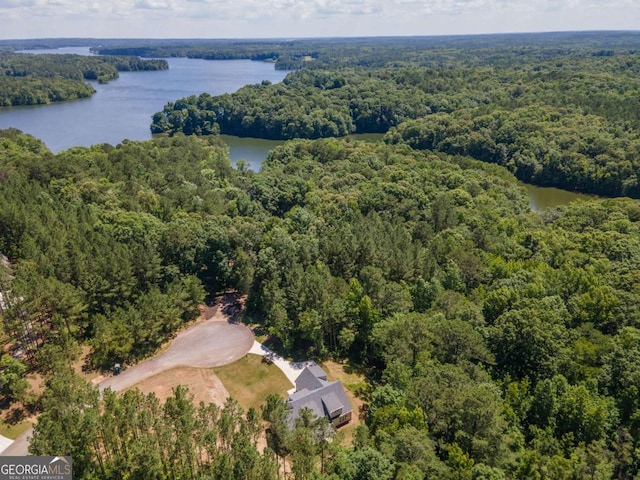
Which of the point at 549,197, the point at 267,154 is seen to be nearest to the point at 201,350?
Answer: the point at 549,197


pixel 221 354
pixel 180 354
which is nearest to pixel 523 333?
pixel 221 354

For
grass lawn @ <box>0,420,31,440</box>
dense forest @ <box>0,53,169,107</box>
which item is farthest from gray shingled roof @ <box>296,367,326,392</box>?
dense forest @ <box>0,53,169,107</box>

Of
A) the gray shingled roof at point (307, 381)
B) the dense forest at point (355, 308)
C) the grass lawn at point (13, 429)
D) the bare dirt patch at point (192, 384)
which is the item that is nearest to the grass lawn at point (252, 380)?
the bare dirt patch at point (192, 384)

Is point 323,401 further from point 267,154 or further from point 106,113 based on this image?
point 106,113

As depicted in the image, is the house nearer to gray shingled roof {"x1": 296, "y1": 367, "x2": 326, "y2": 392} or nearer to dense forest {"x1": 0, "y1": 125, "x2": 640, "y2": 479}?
gray shingled roof {"x1": 296, "y1": 367, "x2": 326, "y2": 392}

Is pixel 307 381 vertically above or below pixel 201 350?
above

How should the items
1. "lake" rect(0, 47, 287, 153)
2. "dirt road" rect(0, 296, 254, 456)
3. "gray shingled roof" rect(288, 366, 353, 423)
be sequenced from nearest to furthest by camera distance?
"gray shingled roof" rect(288, 366, 353, 423) → "dirt road" rect(0, 296, 254, 456) → "lake" rect(0, 47, 287, 153)

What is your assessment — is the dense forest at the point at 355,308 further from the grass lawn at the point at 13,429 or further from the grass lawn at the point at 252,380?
the grass lawn at the point at 252,380
